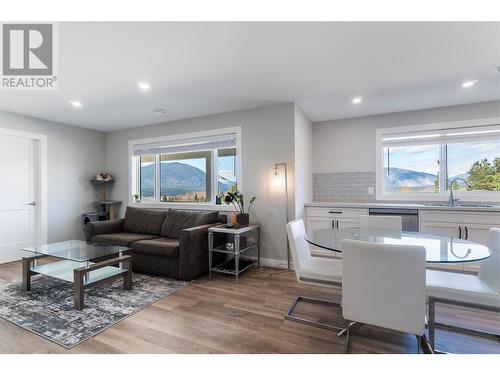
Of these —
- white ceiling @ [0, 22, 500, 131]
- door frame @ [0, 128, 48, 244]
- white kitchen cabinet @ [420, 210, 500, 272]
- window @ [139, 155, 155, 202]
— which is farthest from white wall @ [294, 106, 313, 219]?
door frame @ [0, 128, 48, 244]

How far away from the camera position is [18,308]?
→ 241 cm

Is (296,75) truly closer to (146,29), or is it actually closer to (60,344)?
(146,29)

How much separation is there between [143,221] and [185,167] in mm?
1258

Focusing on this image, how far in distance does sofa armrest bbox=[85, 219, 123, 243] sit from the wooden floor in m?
1.89

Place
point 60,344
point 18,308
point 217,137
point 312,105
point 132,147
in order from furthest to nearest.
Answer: point 132,147, point 217,137, point 312,105, point 18,308, point 60,344

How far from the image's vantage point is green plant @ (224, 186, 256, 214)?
3717mm

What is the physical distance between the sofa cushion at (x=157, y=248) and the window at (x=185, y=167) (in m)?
1.28

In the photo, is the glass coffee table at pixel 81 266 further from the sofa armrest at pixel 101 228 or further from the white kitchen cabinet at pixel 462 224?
the white kitchen cabinet at pixel 462 224

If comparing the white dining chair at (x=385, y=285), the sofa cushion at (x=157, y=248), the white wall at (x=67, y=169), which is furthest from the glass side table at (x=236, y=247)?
the white wall at (x=67, y=169)

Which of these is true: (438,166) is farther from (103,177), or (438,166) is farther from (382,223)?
(103,177)

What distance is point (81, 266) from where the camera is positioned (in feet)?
8.87

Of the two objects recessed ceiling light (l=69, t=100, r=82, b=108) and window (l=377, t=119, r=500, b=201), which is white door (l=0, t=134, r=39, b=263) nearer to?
recessed ceiling light (l=69, t=100, r=82, b=108)

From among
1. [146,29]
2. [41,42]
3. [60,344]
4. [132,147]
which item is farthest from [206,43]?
[132,147]
